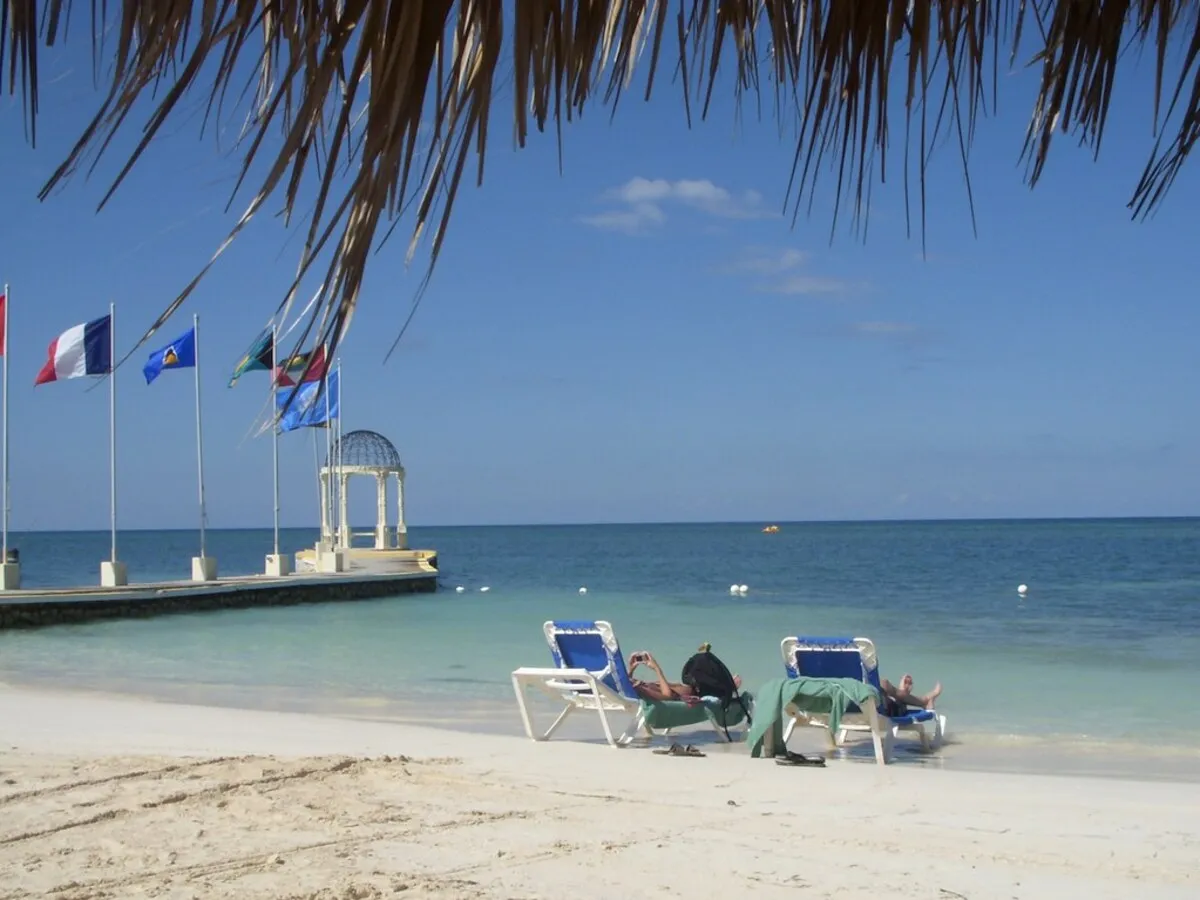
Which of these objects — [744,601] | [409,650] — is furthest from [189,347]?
[744,601]

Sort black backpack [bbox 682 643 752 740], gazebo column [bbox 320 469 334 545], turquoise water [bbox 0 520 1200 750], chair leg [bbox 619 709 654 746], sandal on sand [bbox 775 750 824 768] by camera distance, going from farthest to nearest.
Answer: gazebo column [bbox 320 469 334 545]
turquoise water [bbox 0 520 1200 750]
black backpack [bbox 682 643 752 740]
chair leg [bbox 619 709 654 746]
sandal on sand [bbox 775 750 824 768]

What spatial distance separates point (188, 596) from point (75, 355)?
17.0ft

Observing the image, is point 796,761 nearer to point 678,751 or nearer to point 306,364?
point 678,751

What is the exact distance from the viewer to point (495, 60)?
1.10 meters

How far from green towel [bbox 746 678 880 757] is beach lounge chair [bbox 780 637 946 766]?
0.10 m

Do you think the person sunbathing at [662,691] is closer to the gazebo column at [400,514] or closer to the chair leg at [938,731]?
the chair leg at [938,731]

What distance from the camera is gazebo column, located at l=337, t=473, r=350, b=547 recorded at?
95.1 feet

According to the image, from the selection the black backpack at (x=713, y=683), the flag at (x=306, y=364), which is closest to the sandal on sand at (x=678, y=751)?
the black backpack at (x=713, y=683)

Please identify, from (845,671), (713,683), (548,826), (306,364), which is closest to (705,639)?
(713,683)

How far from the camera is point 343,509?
95.4 ft

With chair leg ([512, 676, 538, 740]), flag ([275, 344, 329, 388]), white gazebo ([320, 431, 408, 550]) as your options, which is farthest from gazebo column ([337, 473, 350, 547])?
flag ([275, 344, 329, 388])

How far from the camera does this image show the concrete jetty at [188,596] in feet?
62.1

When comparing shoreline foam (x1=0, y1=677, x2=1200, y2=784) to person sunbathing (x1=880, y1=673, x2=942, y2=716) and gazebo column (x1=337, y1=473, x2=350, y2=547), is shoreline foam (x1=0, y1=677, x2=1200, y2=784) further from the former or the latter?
gazebo column (x1=337, y1=473, x2=350, y2=547)

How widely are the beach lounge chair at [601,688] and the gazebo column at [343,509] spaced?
2131cm
